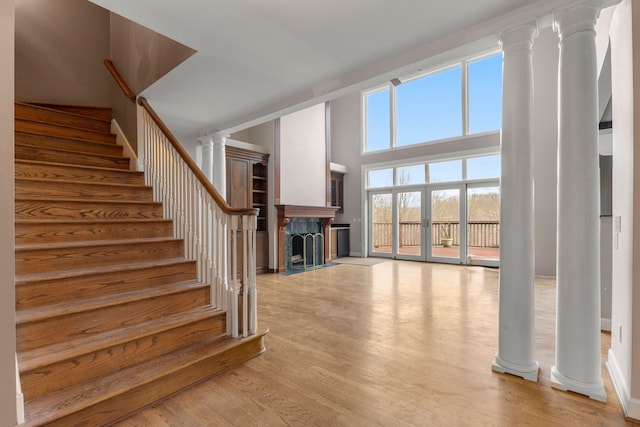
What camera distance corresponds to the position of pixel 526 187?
205cm

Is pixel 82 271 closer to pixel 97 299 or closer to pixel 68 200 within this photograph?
pixel 97 299

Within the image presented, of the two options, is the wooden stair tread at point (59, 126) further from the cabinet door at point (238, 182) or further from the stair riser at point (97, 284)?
the stair riser at point (97, 284)

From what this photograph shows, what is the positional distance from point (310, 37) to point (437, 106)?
602 centimetres

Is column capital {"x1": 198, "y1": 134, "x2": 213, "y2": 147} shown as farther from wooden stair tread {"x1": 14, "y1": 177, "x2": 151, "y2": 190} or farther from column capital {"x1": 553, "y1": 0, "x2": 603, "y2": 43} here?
column capital {"x1": 553, "y1": 0, "x2": 603, "y2": 43}

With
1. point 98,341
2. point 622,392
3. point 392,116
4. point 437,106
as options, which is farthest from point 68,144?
point 437,106

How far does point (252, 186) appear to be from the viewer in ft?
20.4

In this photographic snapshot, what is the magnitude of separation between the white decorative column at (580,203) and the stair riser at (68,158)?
4.34m

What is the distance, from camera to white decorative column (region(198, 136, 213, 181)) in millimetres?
4605

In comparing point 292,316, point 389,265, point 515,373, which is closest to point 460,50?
point 515,373

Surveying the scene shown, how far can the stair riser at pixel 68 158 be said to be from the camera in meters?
3.10

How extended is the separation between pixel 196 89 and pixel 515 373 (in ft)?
12.5

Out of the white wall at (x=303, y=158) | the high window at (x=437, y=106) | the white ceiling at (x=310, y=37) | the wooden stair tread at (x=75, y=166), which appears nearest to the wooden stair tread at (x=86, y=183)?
the wooden stair tread at (x=75, y=166)

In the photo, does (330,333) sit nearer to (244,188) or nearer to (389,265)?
(244,188)

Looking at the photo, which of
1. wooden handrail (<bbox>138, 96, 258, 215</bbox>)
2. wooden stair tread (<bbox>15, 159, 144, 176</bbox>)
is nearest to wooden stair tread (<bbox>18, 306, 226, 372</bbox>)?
wooden handrail (<bbox>138, 96, 258, 215</bbox>)
